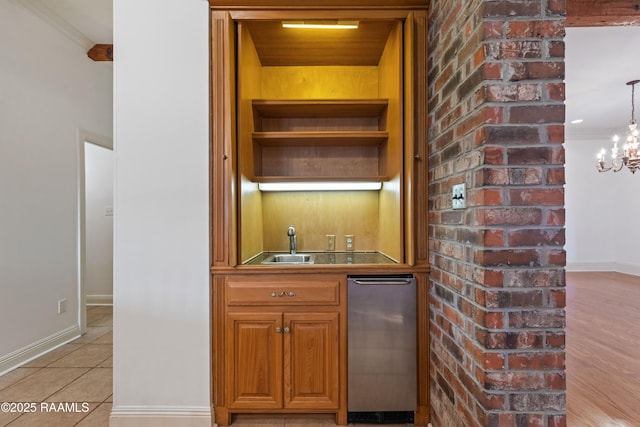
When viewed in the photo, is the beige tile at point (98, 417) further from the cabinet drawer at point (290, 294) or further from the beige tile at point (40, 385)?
the cabinet drawer at point (290, 294)

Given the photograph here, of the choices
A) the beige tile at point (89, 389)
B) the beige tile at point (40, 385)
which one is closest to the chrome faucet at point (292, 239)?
the beige tile at point (89, 389)

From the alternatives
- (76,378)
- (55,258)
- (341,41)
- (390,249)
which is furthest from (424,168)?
(55,258)

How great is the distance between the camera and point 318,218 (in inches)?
104

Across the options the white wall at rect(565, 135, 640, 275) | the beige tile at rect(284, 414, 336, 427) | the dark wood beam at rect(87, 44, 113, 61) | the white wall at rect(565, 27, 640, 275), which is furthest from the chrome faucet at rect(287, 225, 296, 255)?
the white wall at rect(565, 135, 640, 275)

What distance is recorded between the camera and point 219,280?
1.86 meters

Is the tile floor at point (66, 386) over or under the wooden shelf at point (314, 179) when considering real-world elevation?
under

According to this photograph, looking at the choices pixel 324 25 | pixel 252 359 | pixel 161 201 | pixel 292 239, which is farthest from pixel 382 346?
pixel 324 25

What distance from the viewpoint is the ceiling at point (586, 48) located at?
9.50 ft

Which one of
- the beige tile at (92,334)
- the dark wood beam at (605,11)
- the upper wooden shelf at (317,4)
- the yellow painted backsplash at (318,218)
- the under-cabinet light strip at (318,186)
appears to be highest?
the dark wood beam at (605,11)

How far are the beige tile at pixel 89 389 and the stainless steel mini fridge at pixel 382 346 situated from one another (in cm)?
176

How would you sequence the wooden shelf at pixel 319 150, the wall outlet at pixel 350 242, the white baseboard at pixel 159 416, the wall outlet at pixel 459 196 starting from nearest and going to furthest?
the wall outlet at pixel 459 196 < the white baseboard at pixel 159 416 < the wooden shelf at pixel 319 150 < the wall outlet at pixel 350 242

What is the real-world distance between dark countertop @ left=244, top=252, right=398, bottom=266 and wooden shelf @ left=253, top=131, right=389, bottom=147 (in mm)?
838

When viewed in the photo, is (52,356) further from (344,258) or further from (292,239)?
(344,258)

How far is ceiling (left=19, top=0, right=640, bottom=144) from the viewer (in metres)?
2.90
